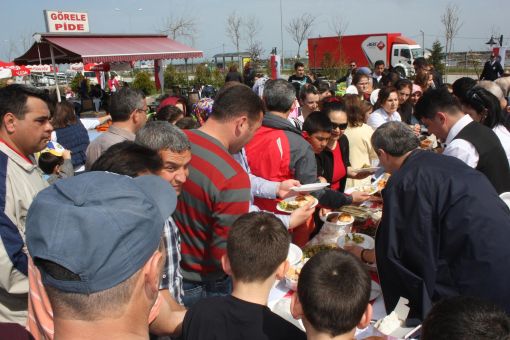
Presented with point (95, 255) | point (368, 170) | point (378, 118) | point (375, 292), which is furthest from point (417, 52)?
point (95, 255)

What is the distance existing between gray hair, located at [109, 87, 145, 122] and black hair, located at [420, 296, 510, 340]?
3228mm

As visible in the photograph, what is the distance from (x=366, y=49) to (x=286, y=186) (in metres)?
27.9

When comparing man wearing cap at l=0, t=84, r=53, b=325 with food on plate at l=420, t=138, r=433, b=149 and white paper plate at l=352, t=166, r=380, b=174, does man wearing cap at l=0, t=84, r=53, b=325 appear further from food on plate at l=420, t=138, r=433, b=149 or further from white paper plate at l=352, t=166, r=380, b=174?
food on plate at l=420, t=138, r=433, b=149

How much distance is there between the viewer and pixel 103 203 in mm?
938

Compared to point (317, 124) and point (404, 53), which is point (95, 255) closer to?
point (317, 124)

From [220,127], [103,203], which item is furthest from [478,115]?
[103,203]

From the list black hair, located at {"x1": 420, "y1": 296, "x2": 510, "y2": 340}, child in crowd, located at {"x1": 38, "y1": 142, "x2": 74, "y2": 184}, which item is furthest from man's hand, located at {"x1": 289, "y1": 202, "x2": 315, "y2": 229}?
child in crowd, located at {"x1": 38, "y1": 142, "x2": 74, "y2": 184}

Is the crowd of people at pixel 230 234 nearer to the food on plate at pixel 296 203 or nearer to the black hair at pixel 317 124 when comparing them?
the food on plate at pixel 296 203

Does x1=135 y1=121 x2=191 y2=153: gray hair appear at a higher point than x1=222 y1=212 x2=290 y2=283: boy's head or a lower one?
higher

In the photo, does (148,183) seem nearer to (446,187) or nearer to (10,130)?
(446,187)

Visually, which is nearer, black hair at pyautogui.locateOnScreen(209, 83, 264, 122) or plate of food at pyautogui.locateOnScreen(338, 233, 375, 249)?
black hair at pyautogui.locateOnScreen(209, 83, 264, 122)

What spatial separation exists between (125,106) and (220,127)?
1.72 m

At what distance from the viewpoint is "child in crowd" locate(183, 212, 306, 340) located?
4.82ft

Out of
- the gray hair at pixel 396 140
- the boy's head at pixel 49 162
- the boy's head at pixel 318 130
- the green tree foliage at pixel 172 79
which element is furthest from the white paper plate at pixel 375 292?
the green tree foliage at pixel 172 79
